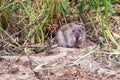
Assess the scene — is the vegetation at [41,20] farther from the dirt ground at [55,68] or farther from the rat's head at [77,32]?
the dirt ground at [55,68]

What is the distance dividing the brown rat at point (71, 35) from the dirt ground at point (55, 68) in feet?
3.09

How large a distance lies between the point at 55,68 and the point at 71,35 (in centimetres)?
167

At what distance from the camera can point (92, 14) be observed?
20.6ft

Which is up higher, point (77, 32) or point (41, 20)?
point (41, 20)

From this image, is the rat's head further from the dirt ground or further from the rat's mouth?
the dirt ground

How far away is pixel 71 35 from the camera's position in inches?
237

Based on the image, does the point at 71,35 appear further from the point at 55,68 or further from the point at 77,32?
the point at 55,68

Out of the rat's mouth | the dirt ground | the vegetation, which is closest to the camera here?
the dirt ground

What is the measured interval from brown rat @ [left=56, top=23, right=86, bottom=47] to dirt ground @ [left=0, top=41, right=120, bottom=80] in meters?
0.94

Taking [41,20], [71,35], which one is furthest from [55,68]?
[71,35]

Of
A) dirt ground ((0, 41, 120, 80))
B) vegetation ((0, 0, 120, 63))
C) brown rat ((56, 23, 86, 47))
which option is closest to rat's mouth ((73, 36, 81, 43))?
brown rat ((56, 23, 86, 47))

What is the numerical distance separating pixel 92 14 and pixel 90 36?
1.42ft

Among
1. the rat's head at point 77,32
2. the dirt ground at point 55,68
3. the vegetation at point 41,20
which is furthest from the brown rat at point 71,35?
the dirt ground at point 55,68

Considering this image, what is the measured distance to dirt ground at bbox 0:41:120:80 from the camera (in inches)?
167
